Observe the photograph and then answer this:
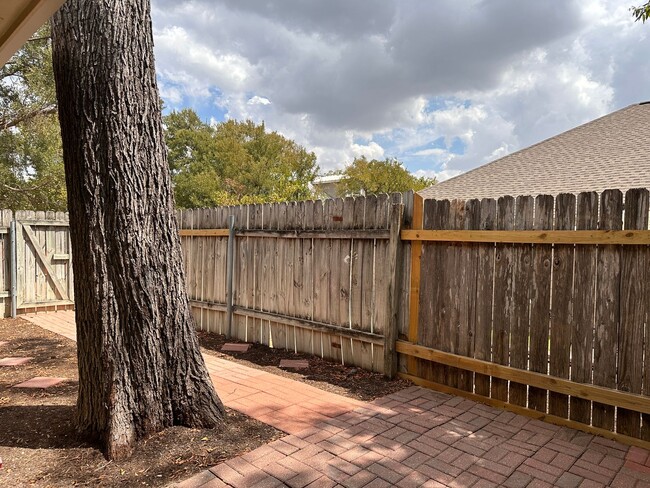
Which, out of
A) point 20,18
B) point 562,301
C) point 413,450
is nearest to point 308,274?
point 413,450

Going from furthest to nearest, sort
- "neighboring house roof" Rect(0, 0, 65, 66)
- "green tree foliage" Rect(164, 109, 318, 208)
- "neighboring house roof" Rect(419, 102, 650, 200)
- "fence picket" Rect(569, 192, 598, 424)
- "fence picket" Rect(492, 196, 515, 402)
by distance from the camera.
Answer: "green tree foliage" Rect(164, 109, 318, 208) < "neighboring house roof" Rect(419, 102, 650, 200) < "fence picket" Rect(492, 196, 515, 402) < "fence picket" Rect(569, 192, 598, 424) < "neighboring house roof" Rect(0, 0, 65, 66)

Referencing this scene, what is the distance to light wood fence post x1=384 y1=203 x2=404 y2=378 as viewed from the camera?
12.7ft

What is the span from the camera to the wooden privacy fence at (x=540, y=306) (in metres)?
2.65

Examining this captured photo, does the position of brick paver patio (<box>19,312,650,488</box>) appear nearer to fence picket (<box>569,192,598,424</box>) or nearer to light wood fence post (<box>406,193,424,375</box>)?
fence picket (<box>569,192,598,424</box>)

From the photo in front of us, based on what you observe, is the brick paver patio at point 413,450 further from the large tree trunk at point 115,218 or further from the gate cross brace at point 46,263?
the gate cross brace at point 46,263

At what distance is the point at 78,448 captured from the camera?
238 cm

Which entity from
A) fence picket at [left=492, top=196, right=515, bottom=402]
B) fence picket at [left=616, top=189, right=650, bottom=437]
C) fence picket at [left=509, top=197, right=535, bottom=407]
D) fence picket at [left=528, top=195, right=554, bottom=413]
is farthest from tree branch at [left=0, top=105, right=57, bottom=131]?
fence picket at [left=616, top=189, right=650, bottom=437]

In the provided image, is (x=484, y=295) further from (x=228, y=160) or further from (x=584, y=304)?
(x=228, y=160)

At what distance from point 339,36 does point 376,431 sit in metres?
10.7

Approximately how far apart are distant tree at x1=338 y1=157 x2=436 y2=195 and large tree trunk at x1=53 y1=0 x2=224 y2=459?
22.7 m

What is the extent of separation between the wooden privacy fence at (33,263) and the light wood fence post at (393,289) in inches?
276

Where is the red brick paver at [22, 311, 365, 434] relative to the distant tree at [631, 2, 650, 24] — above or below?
below

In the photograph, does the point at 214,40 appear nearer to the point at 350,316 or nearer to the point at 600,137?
the point at 350,316

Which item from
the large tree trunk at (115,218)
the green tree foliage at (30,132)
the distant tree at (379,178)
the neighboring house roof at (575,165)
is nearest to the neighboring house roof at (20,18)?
the large tree trunk at (115,218)
